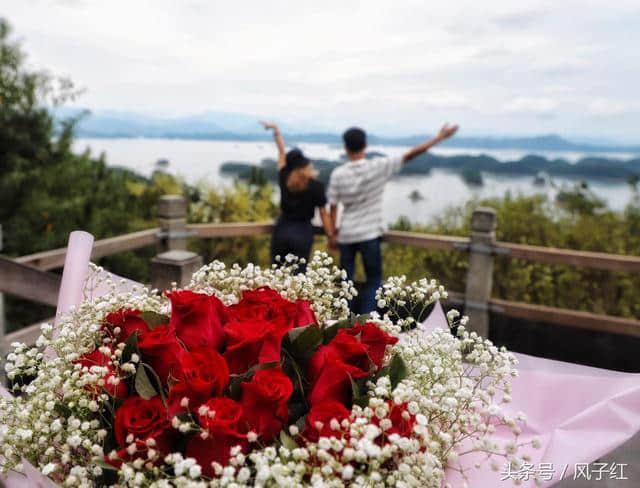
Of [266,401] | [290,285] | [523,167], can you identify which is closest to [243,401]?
[266,401]

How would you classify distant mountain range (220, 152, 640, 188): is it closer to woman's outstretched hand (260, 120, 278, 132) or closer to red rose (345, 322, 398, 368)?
woman's outstretched hand (260, 120, 278, 132)

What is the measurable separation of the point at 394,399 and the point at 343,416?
0.28 feet

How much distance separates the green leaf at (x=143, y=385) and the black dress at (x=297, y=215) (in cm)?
434

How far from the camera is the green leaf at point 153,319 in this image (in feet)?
3.55

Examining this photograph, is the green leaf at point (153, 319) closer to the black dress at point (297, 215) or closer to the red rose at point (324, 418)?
the red rose at point (324, 418)

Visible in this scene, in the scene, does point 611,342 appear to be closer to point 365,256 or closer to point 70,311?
point 365,256

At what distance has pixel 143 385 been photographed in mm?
944

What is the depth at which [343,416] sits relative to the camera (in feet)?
2.83

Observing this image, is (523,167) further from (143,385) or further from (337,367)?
(143,385)

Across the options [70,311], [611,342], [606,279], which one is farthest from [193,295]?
[606,279]

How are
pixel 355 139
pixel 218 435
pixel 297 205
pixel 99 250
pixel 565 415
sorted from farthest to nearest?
pixel 297 205
pixel 355 139
pixel 99 250
pixel 565 415
pixel 218 435

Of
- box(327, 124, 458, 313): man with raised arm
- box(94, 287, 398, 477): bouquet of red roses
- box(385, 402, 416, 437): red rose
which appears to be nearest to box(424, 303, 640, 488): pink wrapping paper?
box(385, 402, 416, 437): red rose

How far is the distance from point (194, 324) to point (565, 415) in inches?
27.3

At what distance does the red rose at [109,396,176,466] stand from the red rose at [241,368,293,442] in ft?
0.41
